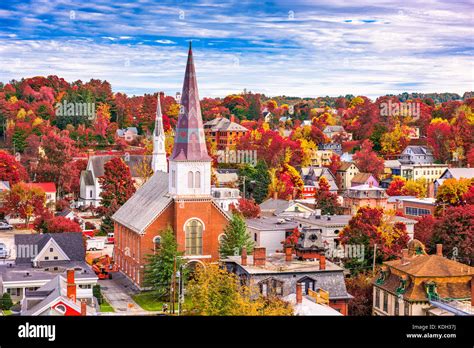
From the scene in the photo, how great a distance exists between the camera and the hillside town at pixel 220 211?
677 inches

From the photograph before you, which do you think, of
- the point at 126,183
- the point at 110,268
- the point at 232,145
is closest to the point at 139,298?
the point at 110,268

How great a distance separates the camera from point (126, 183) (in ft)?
129

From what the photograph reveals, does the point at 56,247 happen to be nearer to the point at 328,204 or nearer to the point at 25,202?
the point at 25,202

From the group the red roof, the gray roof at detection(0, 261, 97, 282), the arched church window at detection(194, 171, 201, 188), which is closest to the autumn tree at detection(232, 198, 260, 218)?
the arched church window at detection(194, 171, 201, 188)

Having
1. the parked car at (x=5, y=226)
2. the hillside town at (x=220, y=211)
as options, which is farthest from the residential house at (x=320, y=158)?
the parked car at (x=5, y=226)

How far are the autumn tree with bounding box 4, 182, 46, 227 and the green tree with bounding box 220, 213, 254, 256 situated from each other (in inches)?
444

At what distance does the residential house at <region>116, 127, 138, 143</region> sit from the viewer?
43.5 m

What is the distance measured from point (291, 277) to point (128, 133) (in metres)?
27.9

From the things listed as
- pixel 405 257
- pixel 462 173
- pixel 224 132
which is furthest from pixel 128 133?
pixel 405 257

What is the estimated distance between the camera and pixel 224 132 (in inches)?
1849

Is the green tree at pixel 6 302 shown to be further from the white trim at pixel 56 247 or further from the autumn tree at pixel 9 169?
the autumn tree at pixel 9 169

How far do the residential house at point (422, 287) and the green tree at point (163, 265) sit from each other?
20.5 ft

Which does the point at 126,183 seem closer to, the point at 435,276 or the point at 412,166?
the point at 412,166
